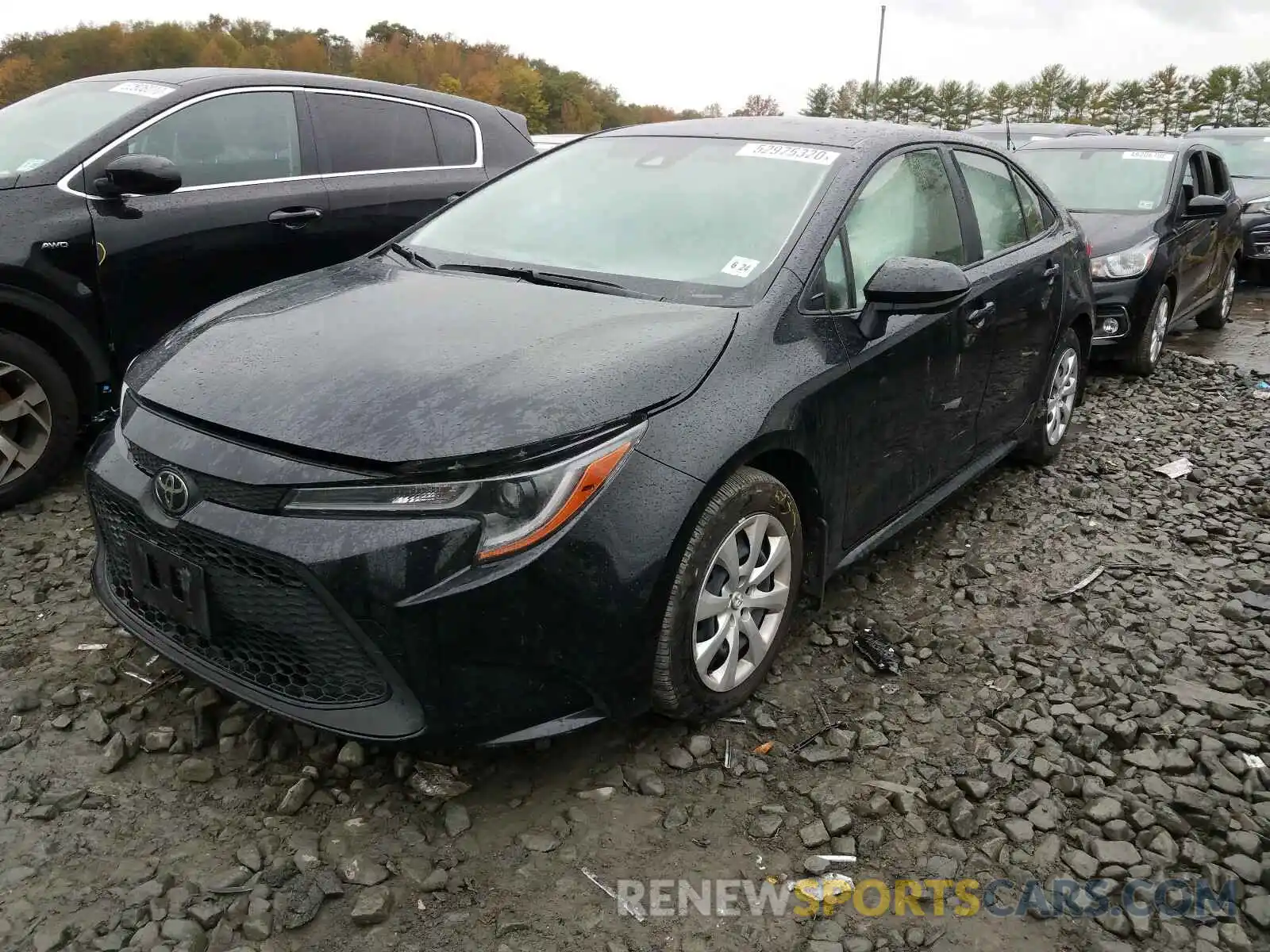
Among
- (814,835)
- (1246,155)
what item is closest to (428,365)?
(814,835)

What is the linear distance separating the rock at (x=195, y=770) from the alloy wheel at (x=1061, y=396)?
3.83m

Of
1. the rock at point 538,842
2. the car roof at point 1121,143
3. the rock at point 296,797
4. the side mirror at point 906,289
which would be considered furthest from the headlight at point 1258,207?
the rock at point 296,797

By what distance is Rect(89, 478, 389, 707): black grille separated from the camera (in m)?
2.14

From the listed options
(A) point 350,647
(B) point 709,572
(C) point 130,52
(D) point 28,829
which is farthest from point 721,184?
(C) point 130,52

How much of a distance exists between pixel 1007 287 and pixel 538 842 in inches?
110

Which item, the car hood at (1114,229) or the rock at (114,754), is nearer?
the rock at (114,754)

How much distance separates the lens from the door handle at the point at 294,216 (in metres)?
4.50

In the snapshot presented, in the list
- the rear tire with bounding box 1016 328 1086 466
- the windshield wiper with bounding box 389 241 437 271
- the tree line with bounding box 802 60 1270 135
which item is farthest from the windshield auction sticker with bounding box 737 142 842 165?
the tree line with bounding box 802 60 1270 135

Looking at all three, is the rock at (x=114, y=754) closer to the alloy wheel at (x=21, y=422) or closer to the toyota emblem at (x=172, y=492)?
Result: the toyota emblem at (x=172, y=492)

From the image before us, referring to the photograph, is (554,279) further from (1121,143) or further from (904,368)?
(1121,143)

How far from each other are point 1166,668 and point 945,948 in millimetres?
1552

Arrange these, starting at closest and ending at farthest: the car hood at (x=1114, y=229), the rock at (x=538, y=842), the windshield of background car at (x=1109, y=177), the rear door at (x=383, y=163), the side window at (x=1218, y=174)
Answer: the rock at (x=538, y=842) < the rear door at (x=383, y=163) < the car hood at (x=1114, y=229) < the windshield of background car at (x=1109, y=177) < the side window at (x=1218, y=174)

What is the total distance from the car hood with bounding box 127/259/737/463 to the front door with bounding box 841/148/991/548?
0.62 meters

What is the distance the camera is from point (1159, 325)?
22.7ft
